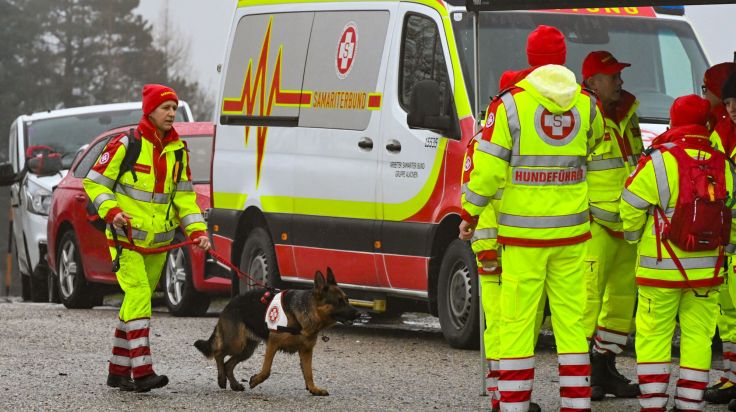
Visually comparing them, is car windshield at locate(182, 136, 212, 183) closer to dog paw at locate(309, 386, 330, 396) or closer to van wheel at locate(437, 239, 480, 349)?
van wheel at locate(437, 239, 480, 349)

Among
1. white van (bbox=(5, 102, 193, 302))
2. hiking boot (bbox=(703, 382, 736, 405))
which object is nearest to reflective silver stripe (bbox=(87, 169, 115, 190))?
hiking boot (bbox=(703, 382, 736, 405))

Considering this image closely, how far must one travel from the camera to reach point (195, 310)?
16.2 m

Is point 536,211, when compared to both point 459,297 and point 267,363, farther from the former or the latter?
point 459,297

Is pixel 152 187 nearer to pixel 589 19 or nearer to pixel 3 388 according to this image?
pixel 3 388

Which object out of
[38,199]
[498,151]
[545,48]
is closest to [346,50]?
[545,48]

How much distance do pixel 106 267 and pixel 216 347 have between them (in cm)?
690

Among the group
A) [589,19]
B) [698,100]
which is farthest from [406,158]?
[698,100]

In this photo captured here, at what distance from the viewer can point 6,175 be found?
2092cm

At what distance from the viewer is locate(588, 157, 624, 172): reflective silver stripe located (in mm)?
9320

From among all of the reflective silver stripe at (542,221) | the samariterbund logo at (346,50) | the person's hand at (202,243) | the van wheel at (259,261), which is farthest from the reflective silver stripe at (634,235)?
the van wheel at (259,261)

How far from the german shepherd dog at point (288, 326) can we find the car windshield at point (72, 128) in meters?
11.4

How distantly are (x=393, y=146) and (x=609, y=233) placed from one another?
379 centimetres

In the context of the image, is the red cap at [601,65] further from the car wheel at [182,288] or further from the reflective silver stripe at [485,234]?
the car wheel at [182,288]

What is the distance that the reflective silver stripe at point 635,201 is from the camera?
8.30m
